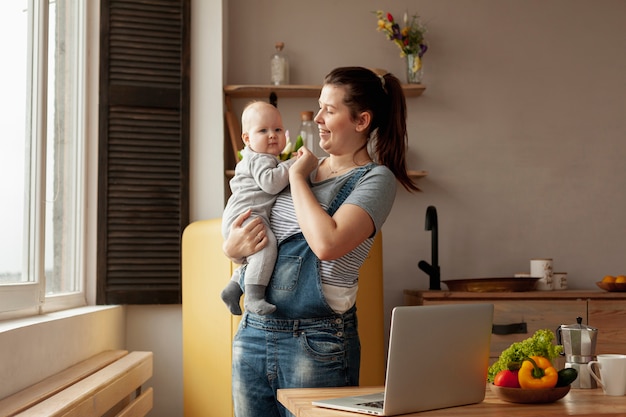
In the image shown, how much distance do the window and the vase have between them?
5.86 ft

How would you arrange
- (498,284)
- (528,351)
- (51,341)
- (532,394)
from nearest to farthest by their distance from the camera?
1. (532,394)
2. (528,351)
3. (51,341)
4. (498,284)

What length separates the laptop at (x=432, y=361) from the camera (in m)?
1.42

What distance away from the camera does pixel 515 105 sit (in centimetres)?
438

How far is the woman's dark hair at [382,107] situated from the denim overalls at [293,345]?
1.07 ft

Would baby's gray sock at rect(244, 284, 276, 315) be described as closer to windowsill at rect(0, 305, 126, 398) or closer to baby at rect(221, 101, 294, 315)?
baby at rect(221, 101, 294, 315)

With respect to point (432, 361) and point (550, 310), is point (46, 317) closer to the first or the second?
point (432, 361)

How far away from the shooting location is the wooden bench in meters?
2.09

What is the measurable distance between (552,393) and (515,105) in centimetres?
302

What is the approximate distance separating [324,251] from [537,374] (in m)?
0.53

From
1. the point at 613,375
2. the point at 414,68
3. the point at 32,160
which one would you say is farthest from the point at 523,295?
the point at 32,160

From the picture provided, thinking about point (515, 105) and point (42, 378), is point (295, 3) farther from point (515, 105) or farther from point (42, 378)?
point (42, 378)

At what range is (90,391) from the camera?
2330mm

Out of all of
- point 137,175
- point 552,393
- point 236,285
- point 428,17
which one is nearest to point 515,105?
point 428,17

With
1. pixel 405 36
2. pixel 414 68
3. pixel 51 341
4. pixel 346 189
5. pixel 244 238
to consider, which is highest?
pixel 405 36
